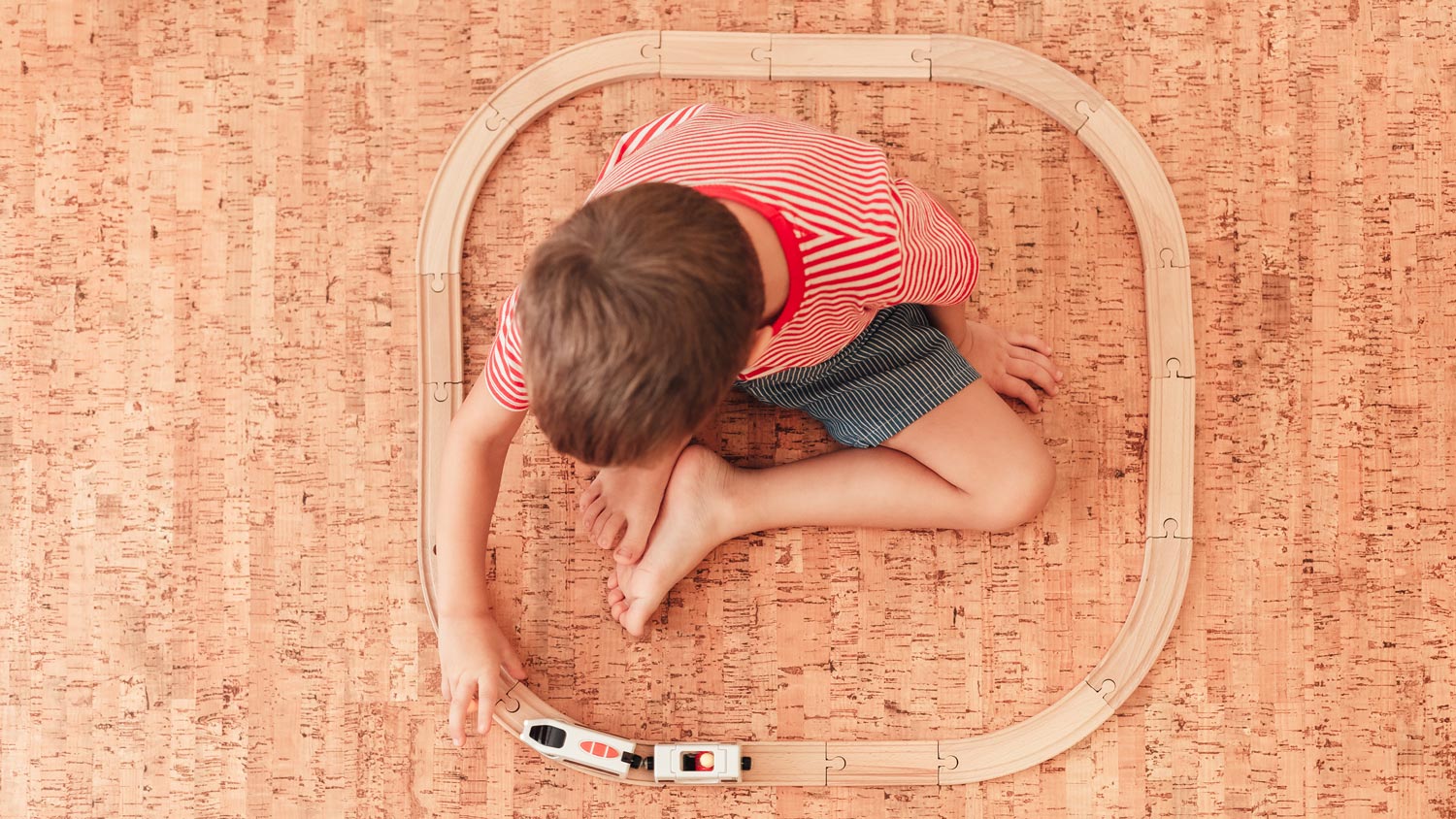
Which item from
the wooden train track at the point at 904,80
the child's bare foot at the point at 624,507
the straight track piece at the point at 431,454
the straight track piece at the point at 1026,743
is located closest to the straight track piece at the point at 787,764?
the wooden train track at the point at 904,80

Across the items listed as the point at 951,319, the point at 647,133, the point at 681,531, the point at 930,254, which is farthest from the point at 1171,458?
the point at 647,133

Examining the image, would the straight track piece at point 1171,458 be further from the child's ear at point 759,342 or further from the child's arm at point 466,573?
the child's arm at point 466,573

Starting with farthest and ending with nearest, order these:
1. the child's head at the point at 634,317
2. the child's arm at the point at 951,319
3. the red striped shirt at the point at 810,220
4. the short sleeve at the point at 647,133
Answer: the child's arm at the point at 951,319
the short sleeve at the point at 647,133
the red striped shirt at the point at 810,220
the child's head at the point at 634,317

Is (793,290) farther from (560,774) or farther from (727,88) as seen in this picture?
(560,774)

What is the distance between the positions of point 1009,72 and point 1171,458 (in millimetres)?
415

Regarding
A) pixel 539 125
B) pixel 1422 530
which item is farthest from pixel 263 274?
pixel 1422 530

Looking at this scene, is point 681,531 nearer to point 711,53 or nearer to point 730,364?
point 730,364

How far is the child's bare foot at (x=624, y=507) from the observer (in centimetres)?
92

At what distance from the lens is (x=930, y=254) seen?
757mm

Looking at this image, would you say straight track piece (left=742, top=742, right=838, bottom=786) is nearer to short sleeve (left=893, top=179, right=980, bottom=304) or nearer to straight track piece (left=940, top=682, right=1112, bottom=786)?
straight track piece (left=940, top=682, right=1112, bottom=786)

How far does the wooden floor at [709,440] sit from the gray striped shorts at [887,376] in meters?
0.10

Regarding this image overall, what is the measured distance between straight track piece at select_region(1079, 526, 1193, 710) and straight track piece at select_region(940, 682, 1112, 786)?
0.02m

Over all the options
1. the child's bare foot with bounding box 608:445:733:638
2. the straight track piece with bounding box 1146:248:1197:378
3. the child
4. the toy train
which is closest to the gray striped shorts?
the child

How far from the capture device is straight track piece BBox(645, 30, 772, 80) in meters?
0.98
